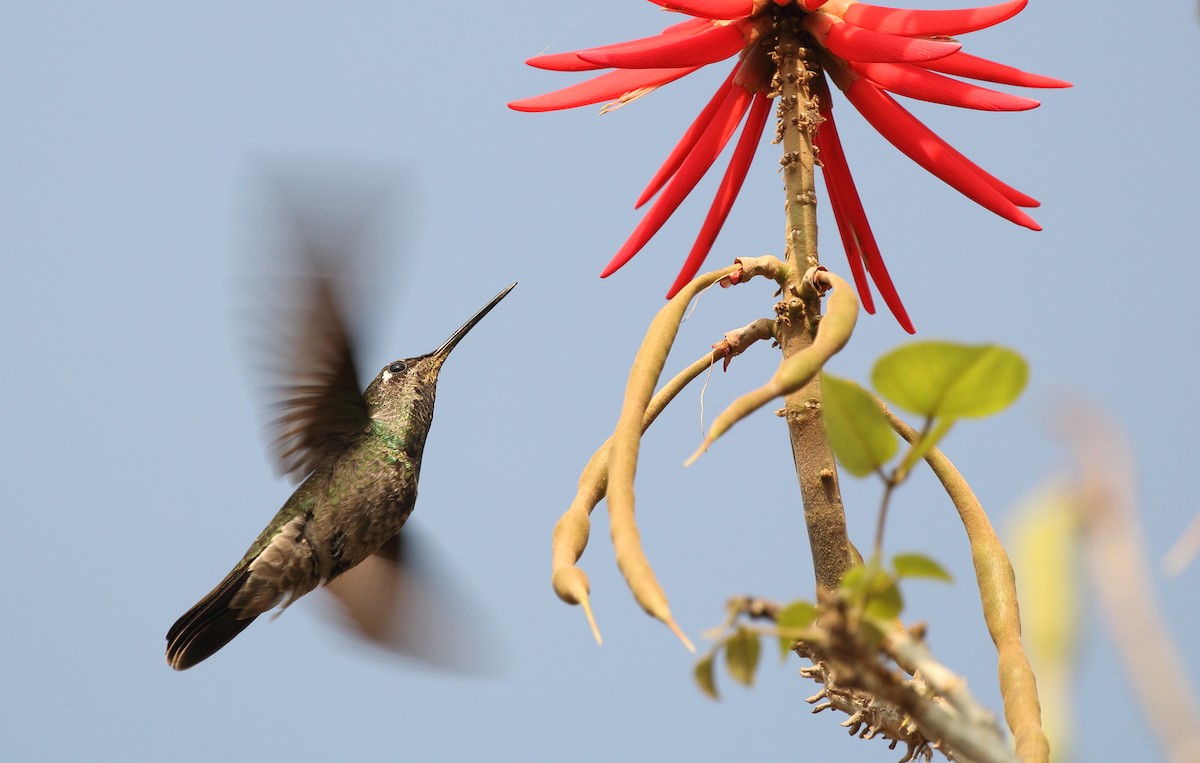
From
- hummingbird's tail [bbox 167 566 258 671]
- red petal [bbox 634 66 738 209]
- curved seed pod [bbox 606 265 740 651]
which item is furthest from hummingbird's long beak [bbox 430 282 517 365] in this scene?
curved seed pod [bbox 606 265 740 651]

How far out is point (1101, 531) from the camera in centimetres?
34

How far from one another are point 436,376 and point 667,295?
0.92m

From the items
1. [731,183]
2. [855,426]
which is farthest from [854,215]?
[855,426]

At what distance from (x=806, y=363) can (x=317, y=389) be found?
1257 mm

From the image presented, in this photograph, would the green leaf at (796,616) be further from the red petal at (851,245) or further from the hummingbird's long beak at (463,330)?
the hummingbird's long beak at (463,330)

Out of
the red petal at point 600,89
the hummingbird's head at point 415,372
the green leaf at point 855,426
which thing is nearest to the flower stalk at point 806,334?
the red petal at point 600,89

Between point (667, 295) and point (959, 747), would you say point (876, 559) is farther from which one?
point (667, 295)

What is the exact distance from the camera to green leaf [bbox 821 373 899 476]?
0.66 metres

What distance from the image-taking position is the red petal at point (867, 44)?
47.3 inches

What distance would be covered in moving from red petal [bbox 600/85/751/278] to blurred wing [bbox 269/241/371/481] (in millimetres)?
612

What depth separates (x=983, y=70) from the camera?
1302 millimetres

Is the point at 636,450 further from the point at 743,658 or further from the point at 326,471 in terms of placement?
the point at 326,471

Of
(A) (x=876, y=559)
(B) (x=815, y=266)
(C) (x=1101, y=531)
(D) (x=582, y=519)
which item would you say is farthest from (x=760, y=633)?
(B) (x=815, y=266)

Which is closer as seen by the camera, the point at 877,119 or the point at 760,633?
the point at 760,633
